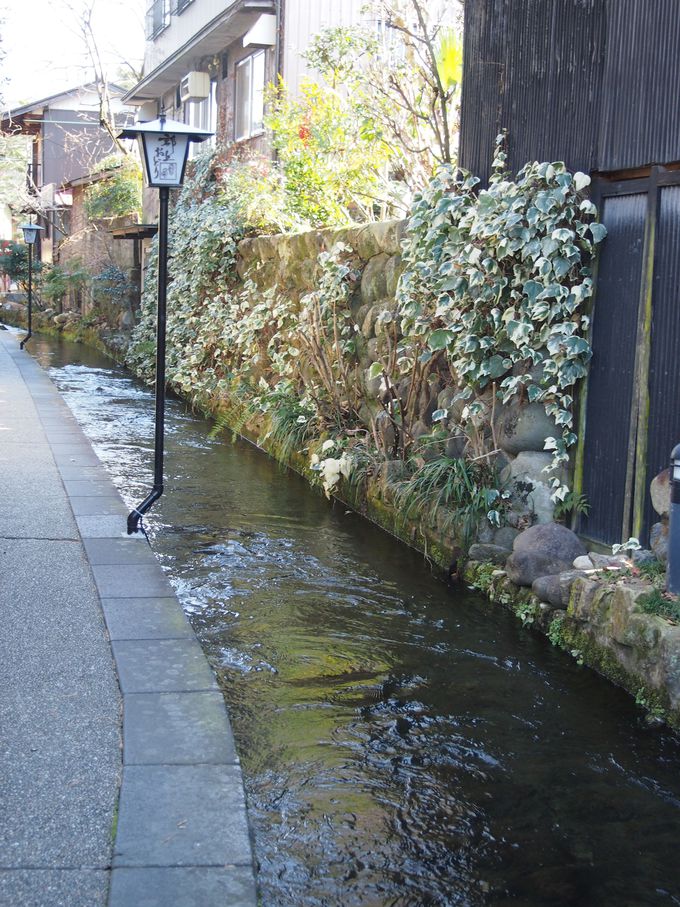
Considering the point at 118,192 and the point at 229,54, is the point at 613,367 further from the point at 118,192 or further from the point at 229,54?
the point at 118,192

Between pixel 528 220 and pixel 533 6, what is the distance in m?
1.80

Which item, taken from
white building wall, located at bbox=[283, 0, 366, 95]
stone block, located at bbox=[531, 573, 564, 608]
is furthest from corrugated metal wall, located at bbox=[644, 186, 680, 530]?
white building wall, located at bbox=[283, 0, 366, 95]

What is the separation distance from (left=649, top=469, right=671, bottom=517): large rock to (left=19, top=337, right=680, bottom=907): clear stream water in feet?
3.27

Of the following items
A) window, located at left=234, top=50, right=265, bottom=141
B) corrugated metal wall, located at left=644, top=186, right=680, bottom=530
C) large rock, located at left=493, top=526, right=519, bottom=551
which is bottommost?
large rock, located at left=493, top=526, right=519, bottom=551

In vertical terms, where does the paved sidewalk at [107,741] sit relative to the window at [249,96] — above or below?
below

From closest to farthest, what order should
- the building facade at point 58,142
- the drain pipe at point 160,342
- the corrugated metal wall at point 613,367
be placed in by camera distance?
the corrugated metal wall at point 613,367
the drain pipe at point 160,342
the building facade at point 58,142

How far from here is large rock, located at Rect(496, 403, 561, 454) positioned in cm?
685

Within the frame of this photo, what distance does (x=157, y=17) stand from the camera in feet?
80.5

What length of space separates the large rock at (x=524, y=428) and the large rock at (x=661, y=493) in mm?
1162

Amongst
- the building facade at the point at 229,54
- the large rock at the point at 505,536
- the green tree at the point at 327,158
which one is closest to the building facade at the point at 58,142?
the building facade at the point at 229,54

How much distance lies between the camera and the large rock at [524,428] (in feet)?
22.5

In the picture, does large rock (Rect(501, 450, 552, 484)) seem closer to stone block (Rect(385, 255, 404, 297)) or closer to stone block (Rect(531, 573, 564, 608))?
stone block (Rect(531, 573, 564, 608))

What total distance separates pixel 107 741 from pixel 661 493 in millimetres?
3344

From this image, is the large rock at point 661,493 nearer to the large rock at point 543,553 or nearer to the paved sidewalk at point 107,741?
the large rock at point 543,553
